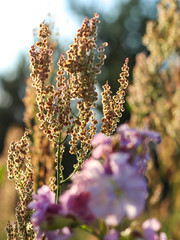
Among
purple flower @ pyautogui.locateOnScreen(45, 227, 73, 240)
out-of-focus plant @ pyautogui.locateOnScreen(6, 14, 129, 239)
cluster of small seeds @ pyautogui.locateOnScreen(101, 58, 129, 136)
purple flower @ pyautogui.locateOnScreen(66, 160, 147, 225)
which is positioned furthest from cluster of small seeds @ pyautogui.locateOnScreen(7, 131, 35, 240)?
purple flower @ pyautogui.locateOnScreen(66, 160, 147, 225)

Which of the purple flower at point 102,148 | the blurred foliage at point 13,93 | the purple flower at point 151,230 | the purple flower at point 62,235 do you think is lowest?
the purple flower at point 151,230

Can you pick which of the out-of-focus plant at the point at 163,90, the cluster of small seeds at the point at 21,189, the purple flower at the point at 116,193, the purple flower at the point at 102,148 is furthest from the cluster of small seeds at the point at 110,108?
the out-of-focus plant at the point at 163,90

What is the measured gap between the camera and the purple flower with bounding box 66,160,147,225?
0.63 meters

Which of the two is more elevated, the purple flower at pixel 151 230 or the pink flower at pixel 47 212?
the pink flower at pixel 47 212

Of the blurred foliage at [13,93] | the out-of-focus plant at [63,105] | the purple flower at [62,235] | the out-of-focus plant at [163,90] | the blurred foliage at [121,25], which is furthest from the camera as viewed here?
the blurred foliage at [13,93]

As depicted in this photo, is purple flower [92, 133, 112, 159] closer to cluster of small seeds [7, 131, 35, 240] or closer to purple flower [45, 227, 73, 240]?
purple flower [45, 227, 73, 240]

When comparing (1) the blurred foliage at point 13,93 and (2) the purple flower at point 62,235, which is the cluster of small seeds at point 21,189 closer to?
(2) the purple flower at point 62,235

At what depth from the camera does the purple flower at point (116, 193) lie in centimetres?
63

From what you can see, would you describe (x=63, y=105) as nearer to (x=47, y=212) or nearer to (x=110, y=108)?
(x=110, y=108)

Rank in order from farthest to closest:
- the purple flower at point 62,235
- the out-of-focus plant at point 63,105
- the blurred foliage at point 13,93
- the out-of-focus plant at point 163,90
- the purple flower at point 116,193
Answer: the blurred foliage at point 13,93, the out-of-focus plant at point 163,90, the out-of-focus plant at point 63,105, the purple flower at point 62,235, the purple flower at point 116,193

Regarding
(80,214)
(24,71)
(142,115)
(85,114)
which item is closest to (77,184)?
(80,214)

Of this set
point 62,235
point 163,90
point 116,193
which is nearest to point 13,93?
point 163,90

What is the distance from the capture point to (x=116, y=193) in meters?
0.64

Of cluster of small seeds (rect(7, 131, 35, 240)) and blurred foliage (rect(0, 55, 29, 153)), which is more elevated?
blurred foliage (rect(0, 55, 29, 153))
